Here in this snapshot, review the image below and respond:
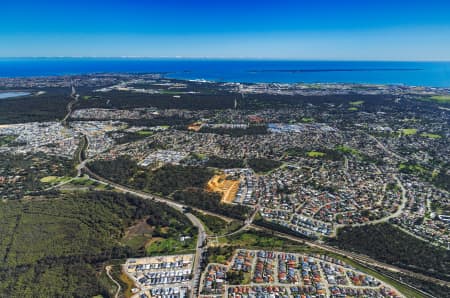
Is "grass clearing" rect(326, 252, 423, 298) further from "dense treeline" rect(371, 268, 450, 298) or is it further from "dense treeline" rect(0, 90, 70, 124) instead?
"dense treeline" rect(0, 90, 70, 124)

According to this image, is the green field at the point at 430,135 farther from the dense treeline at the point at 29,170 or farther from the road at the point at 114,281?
the dense treeline at the point at 29,170

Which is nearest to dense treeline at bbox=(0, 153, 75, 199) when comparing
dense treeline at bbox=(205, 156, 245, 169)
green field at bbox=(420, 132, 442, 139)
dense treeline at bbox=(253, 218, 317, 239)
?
A: dense treeline at bbox=(205, 156, 245, 169)

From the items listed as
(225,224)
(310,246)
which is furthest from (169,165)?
(310,246)

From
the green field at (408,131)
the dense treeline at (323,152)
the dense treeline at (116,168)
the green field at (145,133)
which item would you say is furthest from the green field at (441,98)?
the dense treeline at (116,168)

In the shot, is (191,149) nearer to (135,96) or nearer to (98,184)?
(98,184)

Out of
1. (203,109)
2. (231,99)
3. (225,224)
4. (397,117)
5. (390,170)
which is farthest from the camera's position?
(231,99)

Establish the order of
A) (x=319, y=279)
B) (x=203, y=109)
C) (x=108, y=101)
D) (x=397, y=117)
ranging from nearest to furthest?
(x=319, y=279), (x=397, y=117), (x=203, y=109), (x=108, y=101)
